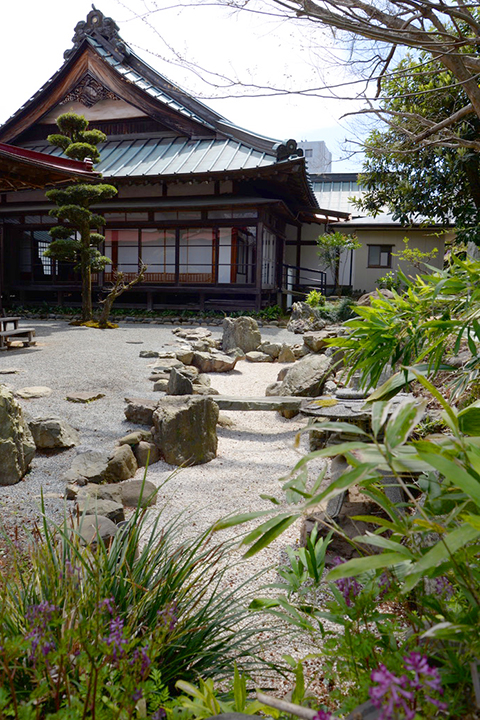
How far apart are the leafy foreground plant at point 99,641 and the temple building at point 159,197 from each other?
38.5 ft

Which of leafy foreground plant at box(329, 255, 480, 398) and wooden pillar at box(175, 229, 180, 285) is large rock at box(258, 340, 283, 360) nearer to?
wooden pillar at box(175, 229, 180, 285)

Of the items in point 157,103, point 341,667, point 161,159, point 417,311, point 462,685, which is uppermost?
point 157,103

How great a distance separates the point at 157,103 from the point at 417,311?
48.4 ft

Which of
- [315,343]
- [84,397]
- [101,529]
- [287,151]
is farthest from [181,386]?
[287,151]

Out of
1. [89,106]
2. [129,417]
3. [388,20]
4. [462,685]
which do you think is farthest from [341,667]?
[89,106]

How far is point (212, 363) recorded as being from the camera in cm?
773

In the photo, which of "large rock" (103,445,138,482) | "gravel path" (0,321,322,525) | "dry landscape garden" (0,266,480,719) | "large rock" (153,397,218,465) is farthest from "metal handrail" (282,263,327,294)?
"large rock" (103,445,138,482)

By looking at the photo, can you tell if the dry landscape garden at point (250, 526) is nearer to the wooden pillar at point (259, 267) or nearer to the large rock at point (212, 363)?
the large rock at point (212, 363)

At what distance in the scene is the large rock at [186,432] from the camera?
154 inches

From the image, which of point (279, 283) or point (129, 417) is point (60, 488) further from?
point (279, 283)

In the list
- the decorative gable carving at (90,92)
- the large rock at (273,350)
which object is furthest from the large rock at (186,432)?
the decorative gable carving at (90,92)

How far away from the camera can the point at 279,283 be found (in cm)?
1554

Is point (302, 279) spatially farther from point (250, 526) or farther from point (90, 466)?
point (250, 526)

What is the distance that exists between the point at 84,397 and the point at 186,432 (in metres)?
1.77
